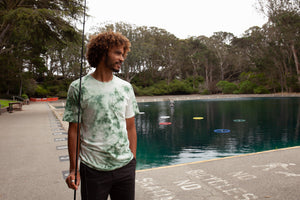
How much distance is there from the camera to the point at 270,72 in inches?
1613

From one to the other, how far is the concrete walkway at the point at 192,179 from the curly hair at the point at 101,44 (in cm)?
199

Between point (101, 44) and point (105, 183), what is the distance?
0.90m

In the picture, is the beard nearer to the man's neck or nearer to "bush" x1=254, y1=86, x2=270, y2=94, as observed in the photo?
the man's neck

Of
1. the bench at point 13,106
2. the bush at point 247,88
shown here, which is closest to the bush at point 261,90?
the bush at point 247,88

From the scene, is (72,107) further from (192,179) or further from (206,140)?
(206,140)

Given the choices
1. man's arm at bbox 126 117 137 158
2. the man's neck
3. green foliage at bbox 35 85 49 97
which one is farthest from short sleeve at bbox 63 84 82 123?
green foliage at bbox 35 85 49 97

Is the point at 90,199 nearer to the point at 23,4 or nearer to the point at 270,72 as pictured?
the point at 23,4

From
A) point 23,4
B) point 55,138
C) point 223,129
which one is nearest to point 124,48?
point 55,138

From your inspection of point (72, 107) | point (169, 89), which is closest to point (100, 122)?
point (72, 107)

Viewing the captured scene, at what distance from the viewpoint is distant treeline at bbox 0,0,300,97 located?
15617 millimetres

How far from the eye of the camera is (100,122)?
5.26ft

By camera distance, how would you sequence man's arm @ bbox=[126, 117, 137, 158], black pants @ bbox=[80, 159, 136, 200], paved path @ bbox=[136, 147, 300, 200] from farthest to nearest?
paved path @ bbox=[136, 147, 300, 200] < man's arm @ bbox=[126, 117, 137, 158] < black pants @ bbox=[80, 159, 136, 200]

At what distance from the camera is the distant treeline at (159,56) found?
15.6 metres

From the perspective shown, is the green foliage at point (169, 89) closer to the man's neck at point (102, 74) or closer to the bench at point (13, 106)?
the bench at point (13, 106)
